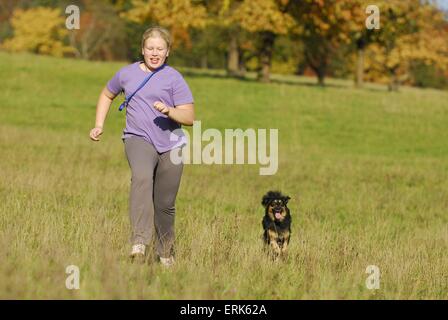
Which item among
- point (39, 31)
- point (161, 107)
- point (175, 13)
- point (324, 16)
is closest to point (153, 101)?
point (161, 107)

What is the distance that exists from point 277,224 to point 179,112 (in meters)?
2.06

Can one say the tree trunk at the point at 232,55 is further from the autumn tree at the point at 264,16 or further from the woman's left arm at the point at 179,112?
the woman's left arm at the point at 179,112

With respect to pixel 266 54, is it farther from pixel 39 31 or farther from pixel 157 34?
pixel 39 31

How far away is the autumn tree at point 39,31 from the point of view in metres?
73.1

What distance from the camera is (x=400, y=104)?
3466 cm

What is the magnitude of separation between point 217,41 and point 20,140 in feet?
120

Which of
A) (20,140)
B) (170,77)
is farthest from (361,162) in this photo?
(170,77)

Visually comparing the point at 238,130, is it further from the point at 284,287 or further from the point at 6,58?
the point at 284,287

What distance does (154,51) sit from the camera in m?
6.18

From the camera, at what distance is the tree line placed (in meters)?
34.1

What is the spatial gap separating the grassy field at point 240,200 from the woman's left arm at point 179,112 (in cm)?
118

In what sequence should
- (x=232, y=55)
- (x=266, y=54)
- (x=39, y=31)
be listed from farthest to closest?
(x=39, y=31) → (x=232, y=55) → (x=266, y=54)

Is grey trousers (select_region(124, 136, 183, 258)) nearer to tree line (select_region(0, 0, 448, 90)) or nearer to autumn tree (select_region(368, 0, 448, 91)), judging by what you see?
tree line (select_region(0, 0, 448, 90))

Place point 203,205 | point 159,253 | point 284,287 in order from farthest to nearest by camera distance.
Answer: point 203,205
point 159,253
point 284,287
